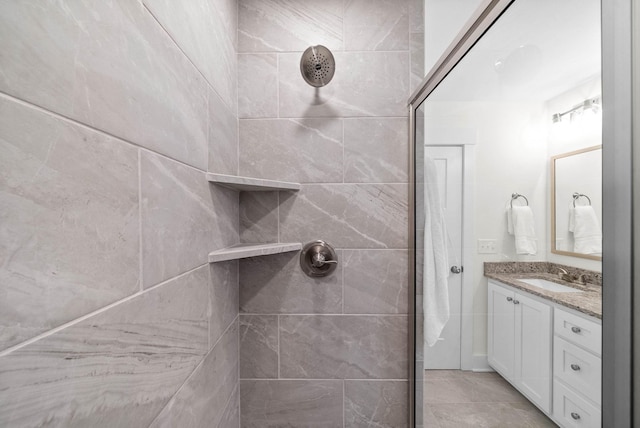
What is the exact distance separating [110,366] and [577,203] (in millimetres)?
791

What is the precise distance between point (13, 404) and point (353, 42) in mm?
1341

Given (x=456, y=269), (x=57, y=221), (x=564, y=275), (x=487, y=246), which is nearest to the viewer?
(x=57, y=221)

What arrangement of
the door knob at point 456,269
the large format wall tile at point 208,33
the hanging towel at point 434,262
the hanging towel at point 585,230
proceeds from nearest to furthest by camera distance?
the hanging towel at point 585,230 < the large format wall tile at point 208,33 < the door knob at point 456,269 < the hanging towel at point 434,262

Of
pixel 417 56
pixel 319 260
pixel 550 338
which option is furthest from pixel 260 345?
pixel 417 56

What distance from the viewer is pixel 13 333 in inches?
12.4

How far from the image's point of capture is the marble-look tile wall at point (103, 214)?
33 centimetres

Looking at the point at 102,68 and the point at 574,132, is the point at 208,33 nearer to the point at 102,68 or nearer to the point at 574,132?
Answer: the point at 102,68

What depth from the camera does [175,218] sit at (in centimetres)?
67

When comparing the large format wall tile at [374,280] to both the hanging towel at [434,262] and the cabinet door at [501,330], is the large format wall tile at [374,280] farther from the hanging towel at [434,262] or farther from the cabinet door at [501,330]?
the cabinet door at [501,330]

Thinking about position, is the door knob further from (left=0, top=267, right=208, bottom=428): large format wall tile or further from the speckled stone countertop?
(left=0, top=267, right=208, bottom=428): large format wall tile

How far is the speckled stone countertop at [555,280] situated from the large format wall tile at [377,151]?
0.60 m

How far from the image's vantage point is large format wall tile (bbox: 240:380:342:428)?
118 centimetres

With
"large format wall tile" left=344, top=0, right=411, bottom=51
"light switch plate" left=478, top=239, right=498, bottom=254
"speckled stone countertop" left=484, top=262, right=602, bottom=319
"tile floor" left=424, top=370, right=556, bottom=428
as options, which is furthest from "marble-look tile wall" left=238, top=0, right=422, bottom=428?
"speckled stone countertop" left=484, top=262, right=602, bottom=319

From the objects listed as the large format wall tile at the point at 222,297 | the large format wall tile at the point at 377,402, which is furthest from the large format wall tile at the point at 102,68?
the large format wall tile at the point at 377,402
